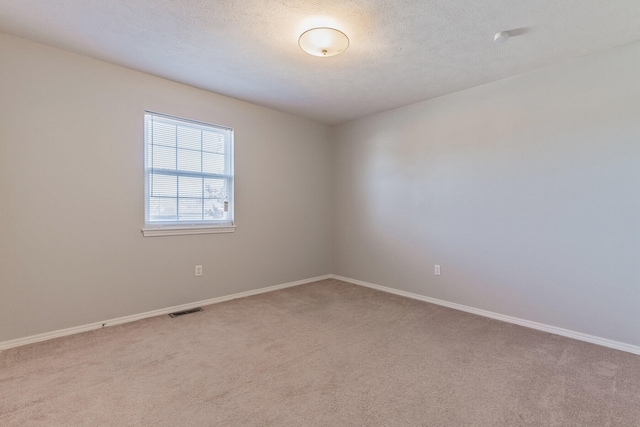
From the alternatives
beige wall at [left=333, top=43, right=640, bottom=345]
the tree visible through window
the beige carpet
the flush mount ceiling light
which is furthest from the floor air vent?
the flush mount ceiling light

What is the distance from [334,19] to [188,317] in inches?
115

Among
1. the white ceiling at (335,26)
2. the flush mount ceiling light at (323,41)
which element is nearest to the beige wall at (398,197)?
the white ceiling at (335,26)

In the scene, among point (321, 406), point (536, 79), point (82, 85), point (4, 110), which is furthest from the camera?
point (536, 79)

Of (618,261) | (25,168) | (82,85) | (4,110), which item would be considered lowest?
(618,261)

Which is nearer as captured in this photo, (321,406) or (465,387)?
(321,406)

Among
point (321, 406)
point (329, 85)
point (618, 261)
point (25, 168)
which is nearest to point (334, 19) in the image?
point (329, 85)

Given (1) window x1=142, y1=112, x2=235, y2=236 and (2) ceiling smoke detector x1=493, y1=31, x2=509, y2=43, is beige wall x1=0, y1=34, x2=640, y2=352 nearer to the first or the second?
(1) window x1=142, y1=112, x2=235, y2=236

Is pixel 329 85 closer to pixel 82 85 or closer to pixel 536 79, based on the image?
pixel 536 79

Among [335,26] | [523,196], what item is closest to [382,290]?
[523,196]

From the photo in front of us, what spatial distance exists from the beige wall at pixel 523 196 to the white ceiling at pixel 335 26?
0.34 meters

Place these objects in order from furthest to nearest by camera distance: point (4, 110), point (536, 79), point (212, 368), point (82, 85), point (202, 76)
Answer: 1. point (202, 76)
2. point (536, 79)
3. point (82, 85)
4. point (4, 110)
5. point (212, 368)

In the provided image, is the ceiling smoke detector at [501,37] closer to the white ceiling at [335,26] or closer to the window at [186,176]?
the white ceiling at [335,26]

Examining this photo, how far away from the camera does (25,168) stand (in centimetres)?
246

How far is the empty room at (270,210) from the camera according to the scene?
75.5 inches
